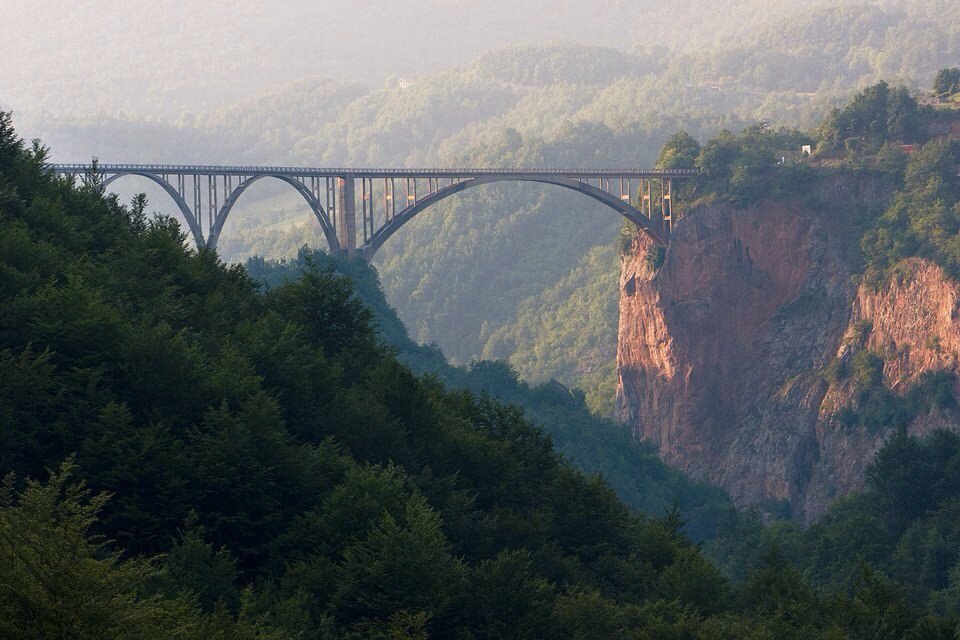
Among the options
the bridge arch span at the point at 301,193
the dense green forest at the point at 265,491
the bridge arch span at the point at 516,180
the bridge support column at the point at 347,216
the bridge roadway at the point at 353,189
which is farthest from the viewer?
the bridge arch span at the point at 516,180

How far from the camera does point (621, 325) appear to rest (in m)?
104

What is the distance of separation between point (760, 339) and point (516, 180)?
19.5 meters

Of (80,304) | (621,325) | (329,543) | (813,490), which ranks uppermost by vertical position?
(80,304)

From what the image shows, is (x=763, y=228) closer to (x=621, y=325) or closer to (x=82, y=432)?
(x=621, y=325)

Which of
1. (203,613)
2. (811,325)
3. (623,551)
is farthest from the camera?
(811,325)

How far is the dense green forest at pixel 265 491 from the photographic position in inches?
885

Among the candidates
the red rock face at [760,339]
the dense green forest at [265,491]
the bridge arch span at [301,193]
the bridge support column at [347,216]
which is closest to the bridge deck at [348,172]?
the bridge arch span at [301,193]

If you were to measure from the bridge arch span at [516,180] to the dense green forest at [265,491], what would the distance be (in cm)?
3691

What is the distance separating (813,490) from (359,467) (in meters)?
60.7

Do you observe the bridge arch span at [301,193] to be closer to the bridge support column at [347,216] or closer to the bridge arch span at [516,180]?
the bridge support column at [347,216]

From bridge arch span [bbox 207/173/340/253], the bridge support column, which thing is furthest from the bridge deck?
the bridge support column

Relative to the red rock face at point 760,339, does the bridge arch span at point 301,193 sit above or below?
above

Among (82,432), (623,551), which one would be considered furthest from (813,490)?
(82,432)

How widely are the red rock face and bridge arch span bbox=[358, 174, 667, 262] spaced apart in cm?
219
